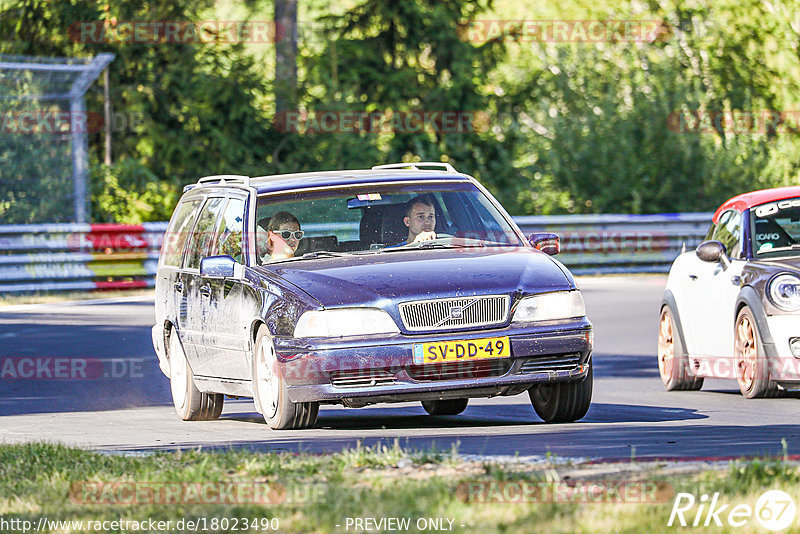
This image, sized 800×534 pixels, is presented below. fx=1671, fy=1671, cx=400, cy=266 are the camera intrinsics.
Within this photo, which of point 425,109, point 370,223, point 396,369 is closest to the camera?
point 396,369

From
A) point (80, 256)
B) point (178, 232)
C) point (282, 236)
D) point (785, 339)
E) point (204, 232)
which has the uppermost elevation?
point (282, 236)

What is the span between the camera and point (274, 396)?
33.0 ft

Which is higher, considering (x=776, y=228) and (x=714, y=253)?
(x=776, y=228)

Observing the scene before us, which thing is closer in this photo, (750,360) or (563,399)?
(563,399)

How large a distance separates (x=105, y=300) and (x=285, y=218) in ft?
43.6

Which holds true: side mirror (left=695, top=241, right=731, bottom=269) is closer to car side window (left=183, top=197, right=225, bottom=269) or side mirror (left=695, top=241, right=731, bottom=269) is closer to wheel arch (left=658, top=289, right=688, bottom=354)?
wheel arch (left=658, top=289, right=688, bottom=354)

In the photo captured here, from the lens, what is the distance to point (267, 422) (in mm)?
10281

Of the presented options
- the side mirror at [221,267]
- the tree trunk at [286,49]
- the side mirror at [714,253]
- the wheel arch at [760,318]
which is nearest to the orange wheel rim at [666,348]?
the side mirror at [714,253]

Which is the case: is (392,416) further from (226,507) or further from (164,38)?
(164,38)

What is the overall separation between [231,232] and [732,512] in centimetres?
585

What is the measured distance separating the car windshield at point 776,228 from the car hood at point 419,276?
2.49 metres

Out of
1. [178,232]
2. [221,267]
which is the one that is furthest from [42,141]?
[221,267]

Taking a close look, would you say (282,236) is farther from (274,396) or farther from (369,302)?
(369,302)

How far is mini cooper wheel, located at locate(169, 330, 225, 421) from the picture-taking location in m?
11.6
